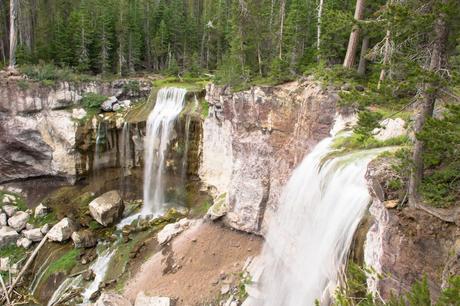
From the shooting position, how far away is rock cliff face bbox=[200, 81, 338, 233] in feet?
52.6

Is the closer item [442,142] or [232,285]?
[442,142]

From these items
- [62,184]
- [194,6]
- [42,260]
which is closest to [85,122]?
[62,184]

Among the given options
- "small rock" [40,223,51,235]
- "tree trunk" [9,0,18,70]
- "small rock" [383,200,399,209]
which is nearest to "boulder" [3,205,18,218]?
"small rock" [40,223,51,235]

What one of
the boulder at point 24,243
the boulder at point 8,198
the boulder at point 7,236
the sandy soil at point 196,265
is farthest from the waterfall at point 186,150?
the boulder at point 8,198

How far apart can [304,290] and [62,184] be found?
69.8 ft

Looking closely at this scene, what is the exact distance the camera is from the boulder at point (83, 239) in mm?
20250

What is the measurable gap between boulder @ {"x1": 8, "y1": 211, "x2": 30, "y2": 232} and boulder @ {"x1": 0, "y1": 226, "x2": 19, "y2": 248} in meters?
0.37

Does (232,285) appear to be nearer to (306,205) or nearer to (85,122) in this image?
(306,205)

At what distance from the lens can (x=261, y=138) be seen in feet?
63.2

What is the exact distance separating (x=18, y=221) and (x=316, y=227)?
2073 centimetres

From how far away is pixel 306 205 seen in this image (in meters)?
12.1

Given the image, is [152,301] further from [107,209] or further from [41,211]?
[41,211]

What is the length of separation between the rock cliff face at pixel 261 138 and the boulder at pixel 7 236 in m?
13.1

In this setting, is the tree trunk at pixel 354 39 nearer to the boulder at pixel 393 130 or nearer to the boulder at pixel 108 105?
the boulder at pixel 393 130
